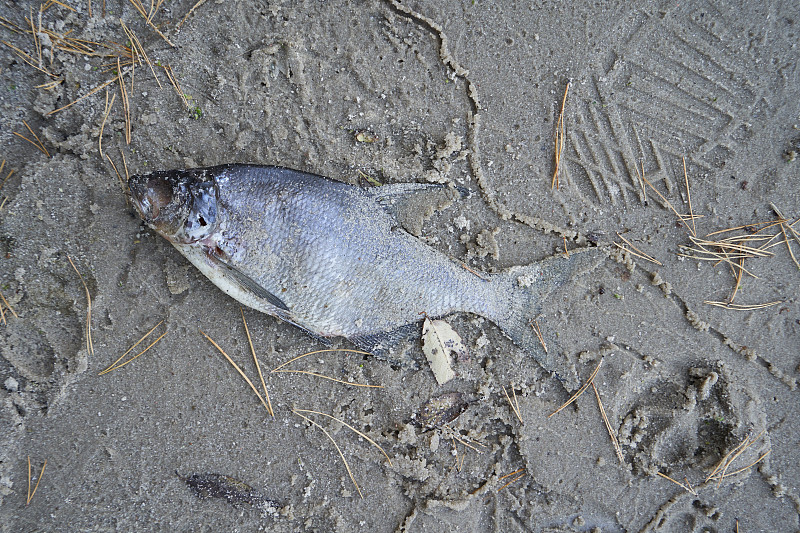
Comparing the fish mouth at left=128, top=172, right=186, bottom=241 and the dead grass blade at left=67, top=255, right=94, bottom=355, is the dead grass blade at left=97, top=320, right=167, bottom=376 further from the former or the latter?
the fish mouth at left=128, top=172, right=186, bottom=241

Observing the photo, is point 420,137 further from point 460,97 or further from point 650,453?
point 650,453

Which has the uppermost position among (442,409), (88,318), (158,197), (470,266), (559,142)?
(559,142)

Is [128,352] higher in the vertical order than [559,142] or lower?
lower

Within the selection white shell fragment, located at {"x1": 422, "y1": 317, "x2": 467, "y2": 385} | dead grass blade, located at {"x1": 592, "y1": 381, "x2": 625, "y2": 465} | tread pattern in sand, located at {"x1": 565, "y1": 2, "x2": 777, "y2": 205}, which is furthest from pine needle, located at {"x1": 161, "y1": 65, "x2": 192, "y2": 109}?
dead grass blade, located at {"x1": 592, "y1": 381, "x2": 625, "y2": 465}

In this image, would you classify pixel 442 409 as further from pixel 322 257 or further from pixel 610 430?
pixel 322 257

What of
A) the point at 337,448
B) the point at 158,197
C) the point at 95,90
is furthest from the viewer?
the point at 337,448

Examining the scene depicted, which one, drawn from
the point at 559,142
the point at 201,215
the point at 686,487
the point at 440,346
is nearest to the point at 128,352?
the point at 201,215

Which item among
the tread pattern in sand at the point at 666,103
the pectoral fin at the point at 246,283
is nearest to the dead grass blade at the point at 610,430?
the tread pattern in sand at the point at 666,103
